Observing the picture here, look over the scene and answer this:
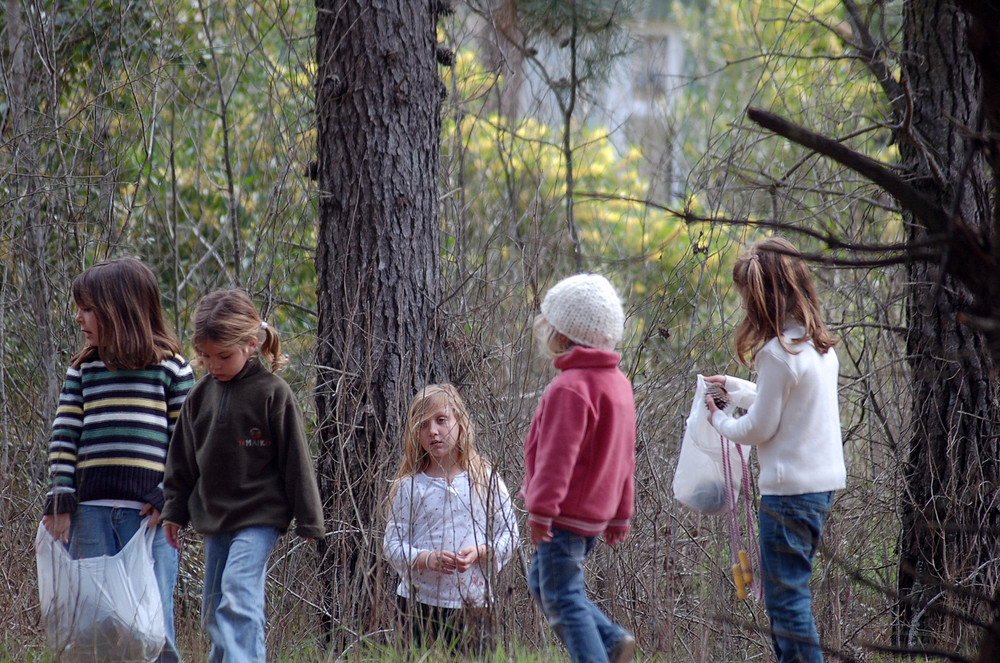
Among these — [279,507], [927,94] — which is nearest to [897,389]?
[927,94]

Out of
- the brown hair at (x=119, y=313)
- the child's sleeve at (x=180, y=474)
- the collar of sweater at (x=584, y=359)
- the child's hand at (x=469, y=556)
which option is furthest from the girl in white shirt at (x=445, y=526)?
the brown hair at (x=119, y=313)

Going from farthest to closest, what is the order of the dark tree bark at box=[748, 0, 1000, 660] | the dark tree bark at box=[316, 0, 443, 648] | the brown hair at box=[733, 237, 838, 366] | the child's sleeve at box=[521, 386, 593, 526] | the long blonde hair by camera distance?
1. the dark tree bark at box=[316, 0, 443, 648]
2. the dark tree bark at box=[748, 0, 1000, 660]
3. the long blonde hair
4. the brown hair at box=[733, 237, 838, 366]
5. the child's sleeve at box=[521, 386, 593, 526]

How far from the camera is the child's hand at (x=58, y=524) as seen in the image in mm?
3170

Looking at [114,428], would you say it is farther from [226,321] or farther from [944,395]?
[944,395]

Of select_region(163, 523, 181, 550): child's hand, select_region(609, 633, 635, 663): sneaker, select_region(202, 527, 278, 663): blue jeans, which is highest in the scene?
select_region(163, 523, 181, 550): child's hand

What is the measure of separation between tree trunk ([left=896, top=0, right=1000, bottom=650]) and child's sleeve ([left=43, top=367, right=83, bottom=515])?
314 cm

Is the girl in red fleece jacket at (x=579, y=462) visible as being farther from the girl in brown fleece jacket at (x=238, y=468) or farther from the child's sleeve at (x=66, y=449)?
the child's sleeve at (x=66, y=449)

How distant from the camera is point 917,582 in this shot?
12.4 ft

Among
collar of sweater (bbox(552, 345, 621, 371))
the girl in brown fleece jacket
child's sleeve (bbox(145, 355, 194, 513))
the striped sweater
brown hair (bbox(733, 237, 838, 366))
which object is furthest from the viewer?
child's sleeve (bbox(145, 355, 194, 513))

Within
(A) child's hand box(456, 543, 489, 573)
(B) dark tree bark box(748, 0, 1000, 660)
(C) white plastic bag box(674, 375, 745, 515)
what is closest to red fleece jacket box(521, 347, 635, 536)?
(C) white plastic bag box(674, 375, 745, 515)

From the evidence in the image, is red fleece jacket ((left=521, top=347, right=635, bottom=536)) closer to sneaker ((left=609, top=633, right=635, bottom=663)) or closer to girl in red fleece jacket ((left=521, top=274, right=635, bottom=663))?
girl in red fleece jacket ((left=521, top=274, right=635, bottom=663))

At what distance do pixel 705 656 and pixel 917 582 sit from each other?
3.76 ft

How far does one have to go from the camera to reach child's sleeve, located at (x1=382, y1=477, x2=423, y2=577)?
3.33 meters

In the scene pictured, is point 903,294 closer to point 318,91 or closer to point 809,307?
point 809,307
